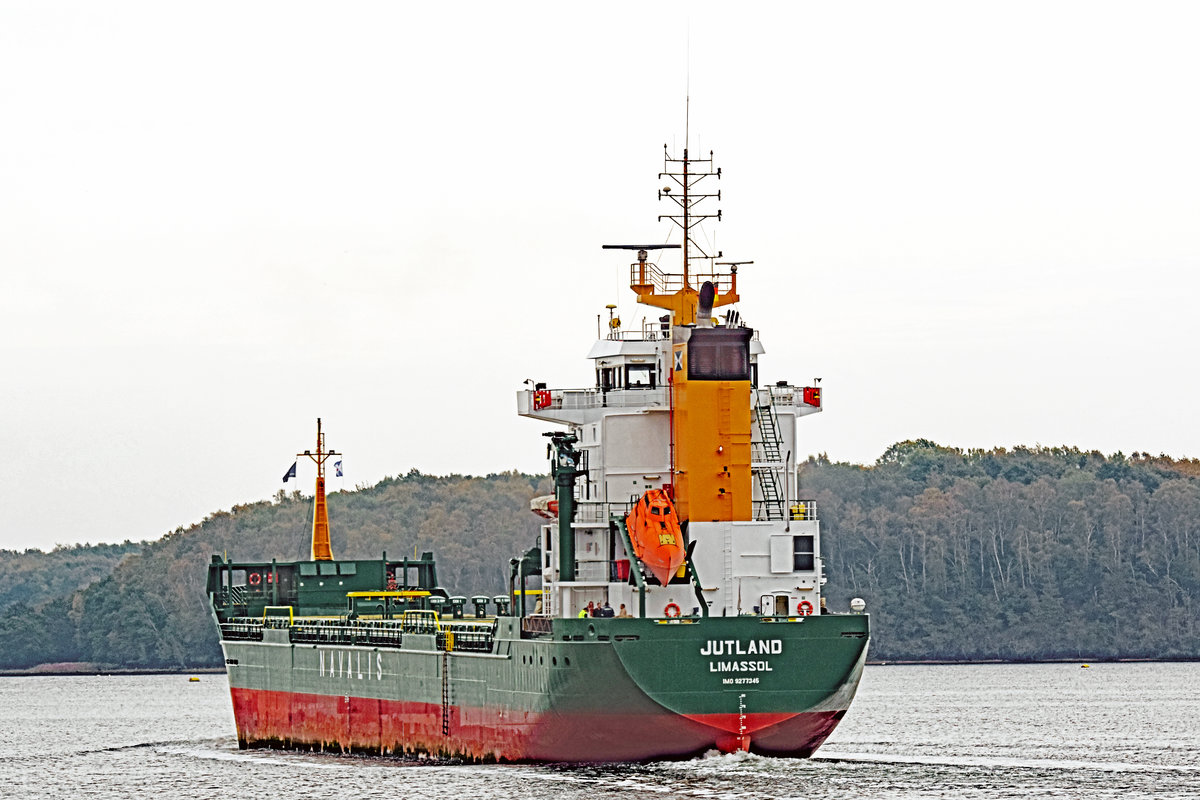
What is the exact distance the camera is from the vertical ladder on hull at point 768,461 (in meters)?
40.4

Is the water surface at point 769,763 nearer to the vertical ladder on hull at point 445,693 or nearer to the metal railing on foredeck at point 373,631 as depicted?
the vertical ladder on hull at point 445,693

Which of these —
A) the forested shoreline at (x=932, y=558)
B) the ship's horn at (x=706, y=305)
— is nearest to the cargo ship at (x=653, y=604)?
the ship's horn at (x=706, y=305)

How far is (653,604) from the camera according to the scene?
1553 inches

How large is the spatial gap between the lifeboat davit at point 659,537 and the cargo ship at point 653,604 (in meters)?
0.04

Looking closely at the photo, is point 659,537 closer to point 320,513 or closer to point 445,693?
point 445,693

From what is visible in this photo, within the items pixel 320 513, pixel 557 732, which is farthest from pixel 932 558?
pixel 557 732

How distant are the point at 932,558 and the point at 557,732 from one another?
3910 inches

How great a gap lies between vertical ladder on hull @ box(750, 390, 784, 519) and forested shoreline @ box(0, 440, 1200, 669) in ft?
283

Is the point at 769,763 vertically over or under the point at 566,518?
under

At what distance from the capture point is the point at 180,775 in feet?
149

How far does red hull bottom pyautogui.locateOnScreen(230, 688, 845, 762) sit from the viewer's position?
3722cm

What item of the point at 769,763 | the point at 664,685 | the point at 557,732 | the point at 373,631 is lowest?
the point at 769,763

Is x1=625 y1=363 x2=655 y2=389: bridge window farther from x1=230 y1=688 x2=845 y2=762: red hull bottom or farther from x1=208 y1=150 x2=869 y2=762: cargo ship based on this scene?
x1=230 y1=688 x2=845 y2=762: red hull bottom

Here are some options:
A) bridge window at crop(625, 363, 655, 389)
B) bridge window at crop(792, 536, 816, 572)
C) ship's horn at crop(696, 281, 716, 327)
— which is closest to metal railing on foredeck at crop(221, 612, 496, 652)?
bridge window at crop(625, 363, 655, 389)
